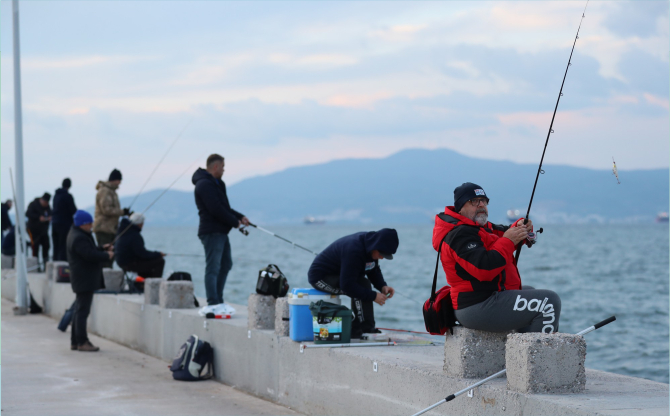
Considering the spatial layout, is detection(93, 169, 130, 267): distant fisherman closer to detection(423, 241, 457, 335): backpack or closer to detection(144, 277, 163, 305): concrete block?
detection(144, 277, 163, 305): concrete block

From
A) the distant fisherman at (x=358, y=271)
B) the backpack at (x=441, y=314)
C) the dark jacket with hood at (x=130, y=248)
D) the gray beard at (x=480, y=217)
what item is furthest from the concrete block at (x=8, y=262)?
the gray beard at (x=480, y=217)

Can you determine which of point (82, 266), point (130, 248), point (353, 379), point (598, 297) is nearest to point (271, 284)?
point (353, 379)

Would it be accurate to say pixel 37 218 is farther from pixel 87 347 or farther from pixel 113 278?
pixel 87 347

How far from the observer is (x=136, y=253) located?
1111 cm

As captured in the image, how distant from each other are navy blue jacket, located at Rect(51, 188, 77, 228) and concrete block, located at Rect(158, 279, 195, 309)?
620 cm

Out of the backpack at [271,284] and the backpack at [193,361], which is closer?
the backpack at [271,284]

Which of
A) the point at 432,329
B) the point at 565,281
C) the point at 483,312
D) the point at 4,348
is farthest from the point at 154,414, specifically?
the point at 565,281

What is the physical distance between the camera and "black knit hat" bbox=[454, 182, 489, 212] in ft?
15.9

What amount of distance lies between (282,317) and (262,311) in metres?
0.52

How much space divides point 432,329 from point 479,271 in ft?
1.89

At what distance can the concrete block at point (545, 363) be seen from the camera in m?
4.30

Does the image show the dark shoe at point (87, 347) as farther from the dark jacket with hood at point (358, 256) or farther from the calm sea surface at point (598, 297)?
the dark jacket with hood at point (358, 256)

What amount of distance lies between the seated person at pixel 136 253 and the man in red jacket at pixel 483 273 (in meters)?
6.93

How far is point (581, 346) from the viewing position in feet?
14.5
